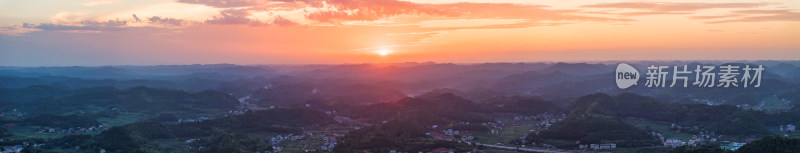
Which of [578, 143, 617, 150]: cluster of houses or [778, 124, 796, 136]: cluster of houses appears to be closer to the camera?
[578, 143, 617, 150]: cluster of houses

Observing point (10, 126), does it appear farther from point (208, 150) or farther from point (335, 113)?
point (335, 113)

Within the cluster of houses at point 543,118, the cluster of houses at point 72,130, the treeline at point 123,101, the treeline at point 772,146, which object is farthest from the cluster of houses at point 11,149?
the cluster of houses at point 543,118

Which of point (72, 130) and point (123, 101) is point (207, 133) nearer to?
point (72, 130)

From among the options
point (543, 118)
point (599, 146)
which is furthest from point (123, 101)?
point (599, 146)

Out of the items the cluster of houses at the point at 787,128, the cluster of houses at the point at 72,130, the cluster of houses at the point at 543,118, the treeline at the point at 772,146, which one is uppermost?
the treeline at the point at 772,146

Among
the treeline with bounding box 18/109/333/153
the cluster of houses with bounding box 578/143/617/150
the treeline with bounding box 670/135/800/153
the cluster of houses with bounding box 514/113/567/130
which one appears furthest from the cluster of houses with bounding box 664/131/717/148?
the treeline with bounding box 18/109/333/153

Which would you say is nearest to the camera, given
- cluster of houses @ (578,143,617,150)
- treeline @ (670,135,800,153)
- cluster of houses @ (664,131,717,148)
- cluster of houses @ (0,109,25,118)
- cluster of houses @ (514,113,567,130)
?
treeline @ (670,135,800,153)

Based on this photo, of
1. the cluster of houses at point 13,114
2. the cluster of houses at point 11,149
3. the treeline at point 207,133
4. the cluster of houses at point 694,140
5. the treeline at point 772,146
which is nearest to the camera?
the treeline at point 772,146

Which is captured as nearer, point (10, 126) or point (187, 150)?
point (187, 150)

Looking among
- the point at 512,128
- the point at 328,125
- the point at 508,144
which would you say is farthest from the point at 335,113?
the point at 508,144

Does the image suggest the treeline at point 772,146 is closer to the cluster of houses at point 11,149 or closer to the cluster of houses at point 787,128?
the cluster of houses at point 787,128

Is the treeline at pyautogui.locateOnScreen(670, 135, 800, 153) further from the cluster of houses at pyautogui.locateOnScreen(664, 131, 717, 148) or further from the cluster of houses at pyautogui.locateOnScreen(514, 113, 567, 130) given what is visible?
the cluster of houses at pyautogui.locateOnScreen(514, 113, 567, 130)
